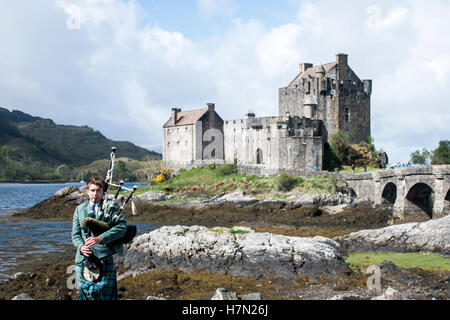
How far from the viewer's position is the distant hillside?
5295 inches

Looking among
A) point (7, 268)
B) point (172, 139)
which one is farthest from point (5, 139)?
point (7, 268)

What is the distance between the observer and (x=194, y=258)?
16781 millimetres

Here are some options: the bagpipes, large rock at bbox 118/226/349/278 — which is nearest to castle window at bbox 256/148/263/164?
large rock at bbox 118/226/349/278

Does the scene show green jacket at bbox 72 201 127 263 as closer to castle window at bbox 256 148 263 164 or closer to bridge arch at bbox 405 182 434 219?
bridge arch at bbox 405 182 434 219

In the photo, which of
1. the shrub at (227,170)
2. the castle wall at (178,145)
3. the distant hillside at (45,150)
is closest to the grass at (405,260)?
the shrub at (227,170)

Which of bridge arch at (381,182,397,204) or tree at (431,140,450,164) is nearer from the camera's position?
bridge arch at (381,182,397,204)

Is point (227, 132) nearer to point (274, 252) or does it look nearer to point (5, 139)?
point (274, 252)

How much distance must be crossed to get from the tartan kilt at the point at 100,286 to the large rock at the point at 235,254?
897cm

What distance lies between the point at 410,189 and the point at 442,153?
74.5 ft

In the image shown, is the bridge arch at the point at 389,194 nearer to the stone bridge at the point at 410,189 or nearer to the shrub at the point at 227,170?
the stone bridge at the point at 410,189

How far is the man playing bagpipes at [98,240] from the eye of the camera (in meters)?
7.03

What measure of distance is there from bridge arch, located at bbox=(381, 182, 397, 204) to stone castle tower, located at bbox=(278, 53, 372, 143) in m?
16.1

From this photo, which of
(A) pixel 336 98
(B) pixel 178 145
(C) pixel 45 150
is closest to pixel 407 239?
(A) pixel 336 98
